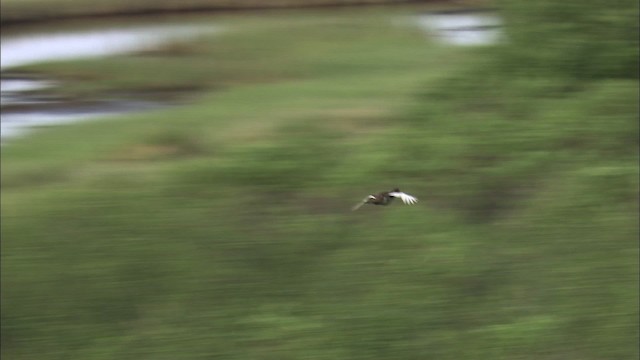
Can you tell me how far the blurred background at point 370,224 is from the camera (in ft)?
14.9

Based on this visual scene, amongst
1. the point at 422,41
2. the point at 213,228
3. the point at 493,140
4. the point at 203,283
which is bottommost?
the point at 203,283

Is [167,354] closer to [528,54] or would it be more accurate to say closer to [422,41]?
[528,54]

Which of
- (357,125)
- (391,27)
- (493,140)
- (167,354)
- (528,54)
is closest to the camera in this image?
(167,354)

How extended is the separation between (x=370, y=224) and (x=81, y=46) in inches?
324

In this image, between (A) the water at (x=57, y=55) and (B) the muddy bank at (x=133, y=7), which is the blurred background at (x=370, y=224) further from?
(B) the muddy bank at (x=133, y=7)

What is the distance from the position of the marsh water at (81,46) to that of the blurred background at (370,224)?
2.02 meters

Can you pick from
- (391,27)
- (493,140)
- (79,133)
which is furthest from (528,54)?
(391,27)

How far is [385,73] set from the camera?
9.20 meters

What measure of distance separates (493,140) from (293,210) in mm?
1246

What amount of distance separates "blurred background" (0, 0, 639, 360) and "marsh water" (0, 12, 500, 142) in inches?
79.7

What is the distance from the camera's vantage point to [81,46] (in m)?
12.3

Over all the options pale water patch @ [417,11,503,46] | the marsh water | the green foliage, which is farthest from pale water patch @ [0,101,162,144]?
the green foliage

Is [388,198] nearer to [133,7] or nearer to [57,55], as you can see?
[57,55]

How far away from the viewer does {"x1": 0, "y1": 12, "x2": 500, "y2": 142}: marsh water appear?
30.4ft
